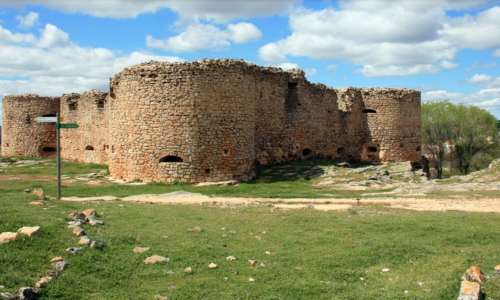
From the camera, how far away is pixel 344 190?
53.3 ft

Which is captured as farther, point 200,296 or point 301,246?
point 301,246

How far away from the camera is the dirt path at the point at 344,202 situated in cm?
1122

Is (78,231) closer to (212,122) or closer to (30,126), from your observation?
(212,122)

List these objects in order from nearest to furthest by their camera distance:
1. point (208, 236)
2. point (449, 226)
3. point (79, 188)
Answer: point (208, 236)
point (449, 226)
point (79, 188)

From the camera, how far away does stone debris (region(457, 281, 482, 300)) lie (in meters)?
4.94

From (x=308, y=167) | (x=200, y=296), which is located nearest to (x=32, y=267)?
(x=200, y=296)

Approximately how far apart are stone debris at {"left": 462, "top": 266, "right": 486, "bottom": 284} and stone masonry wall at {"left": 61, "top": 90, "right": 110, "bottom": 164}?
21.6m

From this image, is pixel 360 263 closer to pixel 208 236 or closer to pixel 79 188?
pixel 208 236

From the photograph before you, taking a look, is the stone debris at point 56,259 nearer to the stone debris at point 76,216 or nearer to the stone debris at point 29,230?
the stone debris at point 29,230

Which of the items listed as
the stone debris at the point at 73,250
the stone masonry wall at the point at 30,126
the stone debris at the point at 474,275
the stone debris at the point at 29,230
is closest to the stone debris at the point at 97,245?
the stone debris at the point at 73,250

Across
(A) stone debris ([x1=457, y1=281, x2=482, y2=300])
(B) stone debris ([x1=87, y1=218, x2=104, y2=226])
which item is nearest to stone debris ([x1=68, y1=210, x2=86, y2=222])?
(B) stone debris ([x1=87, y1=218, x2=104, y2=226])

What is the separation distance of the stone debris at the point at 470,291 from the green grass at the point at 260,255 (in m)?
0.17

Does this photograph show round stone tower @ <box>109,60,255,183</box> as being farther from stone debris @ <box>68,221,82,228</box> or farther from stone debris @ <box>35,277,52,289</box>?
stone debris @ <box>35,277,52,289</box>

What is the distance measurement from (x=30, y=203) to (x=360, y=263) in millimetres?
7033
